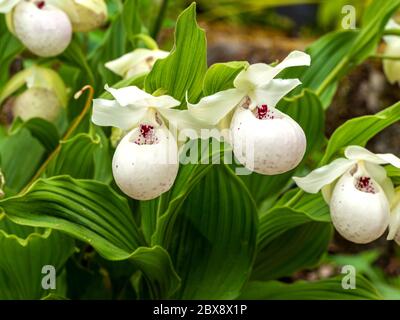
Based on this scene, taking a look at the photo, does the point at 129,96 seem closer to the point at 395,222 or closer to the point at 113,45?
the point at 395,222

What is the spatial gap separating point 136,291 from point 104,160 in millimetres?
248

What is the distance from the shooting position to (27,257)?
108 cm

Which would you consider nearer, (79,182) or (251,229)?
(79,182)

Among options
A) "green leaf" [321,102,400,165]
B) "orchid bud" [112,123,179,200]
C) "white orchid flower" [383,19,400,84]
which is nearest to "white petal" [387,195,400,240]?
"green leaf" [321,102,400,165]

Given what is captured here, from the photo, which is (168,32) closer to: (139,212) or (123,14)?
(123,14)

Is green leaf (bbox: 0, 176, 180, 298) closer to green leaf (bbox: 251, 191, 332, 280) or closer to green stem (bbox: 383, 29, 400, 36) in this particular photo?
green leaf (bbox: 251, 191, 332, 280)

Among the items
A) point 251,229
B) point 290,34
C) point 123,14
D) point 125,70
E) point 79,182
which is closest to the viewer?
point 79,182

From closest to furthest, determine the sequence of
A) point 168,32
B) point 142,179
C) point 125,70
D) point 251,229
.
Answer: point 142,179 → point 251,229 → point 125,70 → point 168,32

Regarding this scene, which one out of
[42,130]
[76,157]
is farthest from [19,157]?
[76,157]

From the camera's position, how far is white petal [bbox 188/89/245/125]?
2.98ft

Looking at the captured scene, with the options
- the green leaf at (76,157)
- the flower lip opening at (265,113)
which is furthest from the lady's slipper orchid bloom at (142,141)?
the green leaf at (76,157)

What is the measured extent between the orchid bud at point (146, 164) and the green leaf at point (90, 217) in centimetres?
13
